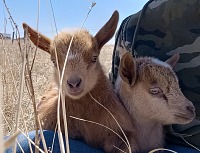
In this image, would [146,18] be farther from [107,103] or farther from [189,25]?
[107,103]

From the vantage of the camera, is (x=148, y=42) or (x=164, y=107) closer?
(x=164, y=107)

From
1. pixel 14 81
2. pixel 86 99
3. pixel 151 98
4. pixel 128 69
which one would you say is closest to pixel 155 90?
pixel 151 98

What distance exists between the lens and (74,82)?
1.91m

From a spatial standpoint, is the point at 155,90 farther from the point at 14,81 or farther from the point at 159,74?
the point at 14,81

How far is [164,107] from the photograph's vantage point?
2152 mm

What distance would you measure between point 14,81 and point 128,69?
74 cm

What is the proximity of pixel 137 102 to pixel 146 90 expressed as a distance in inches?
3.9

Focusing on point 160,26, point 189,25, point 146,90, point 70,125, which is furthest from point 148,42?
point 70,125

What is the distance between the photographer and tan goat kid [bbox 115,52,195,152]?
2.11m

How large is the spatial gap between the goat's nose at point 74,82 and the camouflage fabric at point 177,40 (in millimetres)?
767

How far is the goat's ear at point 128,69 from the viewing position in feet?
6.87

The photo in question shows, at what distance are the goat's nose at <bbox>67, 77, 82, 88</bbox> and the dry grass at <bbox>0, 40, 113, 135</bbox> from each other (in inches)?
9.8

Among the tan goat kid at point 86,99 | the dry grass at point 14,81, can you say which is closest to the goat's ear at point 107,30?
the tan goat kid at point 86,99

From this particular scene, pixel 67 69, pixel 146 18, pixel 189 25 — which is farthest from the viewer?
pixel 146 18
